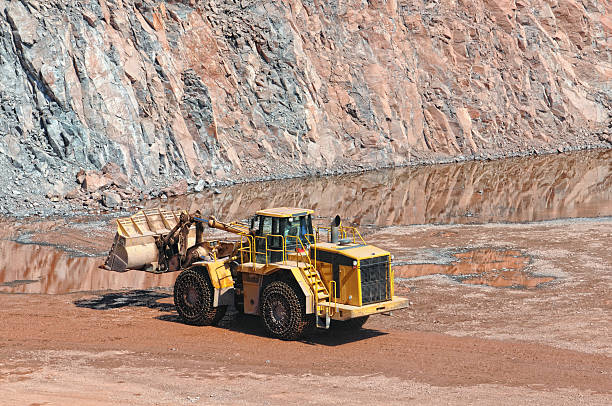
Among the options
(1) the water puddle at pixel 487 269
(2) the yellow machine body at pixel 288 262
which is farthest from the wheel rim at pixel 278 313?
(1) the water puddle at pixel 487 269

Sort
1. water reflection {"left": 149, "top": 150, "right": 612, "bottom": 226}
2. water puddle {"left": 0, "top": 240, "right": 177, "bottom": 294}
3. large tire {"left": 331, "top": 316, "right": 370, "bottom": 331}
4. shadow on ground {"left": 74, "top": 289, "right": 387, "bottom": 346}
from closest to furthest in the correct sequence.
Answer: shadow on ground {"left": 74, "top": 289, "right": 387, "bottom": 346} → large tire {"left": 331, "top": 316, "right": 370, "bottom": 331} → water puddle {"left": 0, "top": 240, "right": 177, "bottom": 294} → water reflection {"left": 149, "top": 150, "right": 612, "bottom": 226}

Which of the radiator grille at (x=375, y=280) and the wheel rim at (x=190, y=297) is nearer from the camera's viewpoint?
the radiator grille at (x=375, y=280)

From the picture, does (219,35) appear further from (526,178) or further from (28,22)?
(526,178)

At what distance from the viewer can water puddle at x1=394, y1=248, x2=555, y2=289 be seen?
22.8 m

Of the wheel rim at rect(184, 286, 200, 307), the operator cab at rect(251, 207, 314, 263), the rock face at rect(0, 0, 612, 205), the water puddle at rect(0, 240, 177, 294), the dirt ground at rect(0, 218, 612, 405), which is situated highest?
the rock face at rect(0, 0, 612, 205)

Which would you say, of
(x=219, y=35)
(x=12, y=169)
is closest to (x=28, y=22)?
(x=12, y=169)

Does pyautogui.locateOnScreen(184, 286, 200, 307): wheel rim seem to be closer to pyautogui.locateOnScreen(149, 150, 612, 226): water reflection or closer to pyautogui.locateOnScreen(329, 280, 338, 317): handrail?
pyautogui.locateOnScreen(329, 280, 338, 317): handrail

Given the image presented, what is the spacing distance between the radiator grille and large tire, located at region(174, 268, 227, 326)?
11.6 ft

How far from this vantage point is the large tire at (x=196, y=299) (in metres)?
17.9

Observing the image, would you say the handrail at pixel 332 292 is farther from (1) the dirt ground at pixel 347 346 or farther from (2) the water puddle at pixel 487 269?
(2) the water puddle at pixel 487 269

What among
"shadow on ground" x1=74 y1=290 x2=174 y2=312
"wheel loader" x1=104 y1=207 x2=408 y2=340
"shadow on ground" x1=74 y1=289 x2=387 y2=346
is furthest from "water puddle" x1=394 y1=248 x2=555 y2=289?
"shadow on ground" x1=74 y1=290 x2=174 y2=312

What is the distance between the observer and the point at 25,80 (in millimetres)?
42562

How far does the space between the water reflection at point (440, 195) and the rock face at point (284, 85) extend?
4.46 metres

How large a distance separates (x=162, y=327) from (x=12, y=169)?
24.3m
